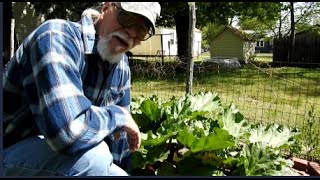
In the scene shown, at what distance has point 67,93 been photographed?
175 cm

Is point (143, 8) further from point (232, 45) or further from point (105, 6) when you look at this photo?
point (232, 45)

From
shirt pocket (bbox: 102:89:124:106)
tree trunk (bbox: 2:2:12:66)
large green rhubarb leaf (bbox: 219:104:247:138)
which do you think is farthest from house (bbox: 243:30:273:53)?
shirt pocket (bbox: 102:89:124:106)

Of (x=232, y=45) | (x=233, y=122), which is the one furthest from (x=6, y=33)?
(x=232, y=45)

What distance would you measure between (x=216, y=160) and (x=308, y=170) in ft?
3.30

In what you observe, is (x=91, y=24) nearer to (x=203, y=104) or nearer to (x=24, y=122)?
(x=24, y=122)

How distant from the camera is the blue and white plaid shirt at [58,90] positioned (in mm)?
1736

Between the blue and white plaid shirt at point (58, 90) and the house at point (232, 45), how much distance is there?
25.0 metres

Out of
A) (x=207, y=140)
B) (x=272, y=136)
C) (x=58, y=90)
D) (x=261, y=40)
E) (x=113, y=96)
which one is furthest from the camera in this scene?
(x=261, y=40)

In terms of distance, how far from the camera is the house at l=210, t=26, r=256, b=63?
27984 mm

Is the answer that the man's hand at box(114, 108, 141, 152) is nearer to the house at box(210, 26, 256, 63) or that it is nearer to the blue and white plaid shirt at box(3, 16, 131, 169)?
the blue and white plaid shirt at box(3, 16, 131, 169)

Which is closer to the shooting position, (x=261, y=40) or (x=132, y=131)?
(x=132, y=131)

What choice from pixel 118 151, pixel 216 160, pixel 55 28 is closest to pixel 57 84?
pixel 55 28

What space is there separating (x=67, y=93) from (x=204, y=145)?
134 centimetres

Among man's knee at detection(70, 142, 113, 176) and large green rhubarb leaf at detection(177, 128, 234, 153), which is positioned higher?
man's knee at detection(70, 142, 113, 176)
